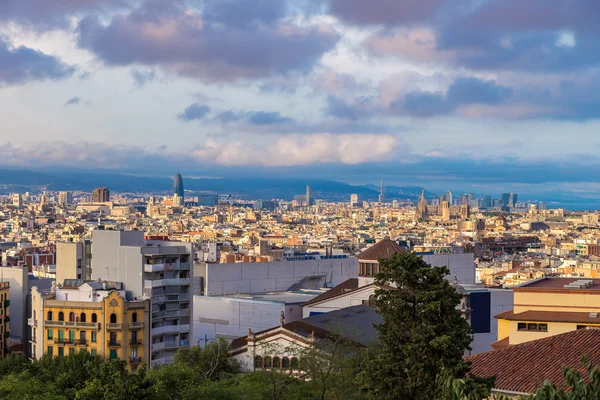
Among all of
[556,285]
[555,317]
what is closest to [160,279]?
[556,285]

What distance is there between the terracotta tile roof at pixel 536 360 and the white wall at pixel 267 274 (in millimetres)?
57040

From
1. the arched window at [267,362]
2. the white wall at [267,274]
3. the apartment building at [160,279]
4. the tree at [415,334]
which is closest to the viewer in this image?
the tree at [415,334]

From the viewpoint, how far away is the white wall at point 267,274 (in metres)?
85.0

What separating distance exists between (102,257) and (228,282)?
2013 centimetres

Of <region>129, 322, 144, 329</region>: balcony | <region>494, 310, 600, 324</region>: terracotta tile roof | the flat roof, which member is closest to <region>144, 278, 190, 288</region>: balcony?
<region>129, 322, 144, 329</region>: balcony

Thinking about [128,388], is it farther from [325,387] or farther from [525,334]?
[525,334]

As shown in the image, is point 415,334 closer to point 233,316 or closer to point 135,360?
point 135,360

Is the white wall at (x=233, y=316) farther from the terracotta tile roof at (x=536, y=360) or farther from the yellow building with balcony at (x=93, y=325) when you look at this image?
the terracotta tile roof at (x=536, y=360)

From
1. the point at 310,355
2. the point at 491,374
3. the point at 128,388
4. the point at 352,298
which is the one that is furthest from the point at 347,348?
the point at 352,298

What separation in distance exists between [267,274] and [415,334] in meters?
64.9

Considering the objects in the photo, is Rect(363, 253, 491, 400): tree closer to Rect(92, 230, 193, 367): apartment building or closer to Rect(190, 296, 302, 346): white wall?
Rect(92, 230, 193, 367): apartment building

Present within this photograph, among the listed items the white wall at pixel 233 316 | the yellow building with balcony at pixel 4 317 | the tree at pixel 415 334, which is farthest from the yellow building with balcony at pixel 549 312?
the yellow building with balcony at pixel 4 317

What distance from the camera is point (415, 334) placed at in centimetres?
2450

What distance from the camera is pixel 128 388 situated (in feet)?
106
